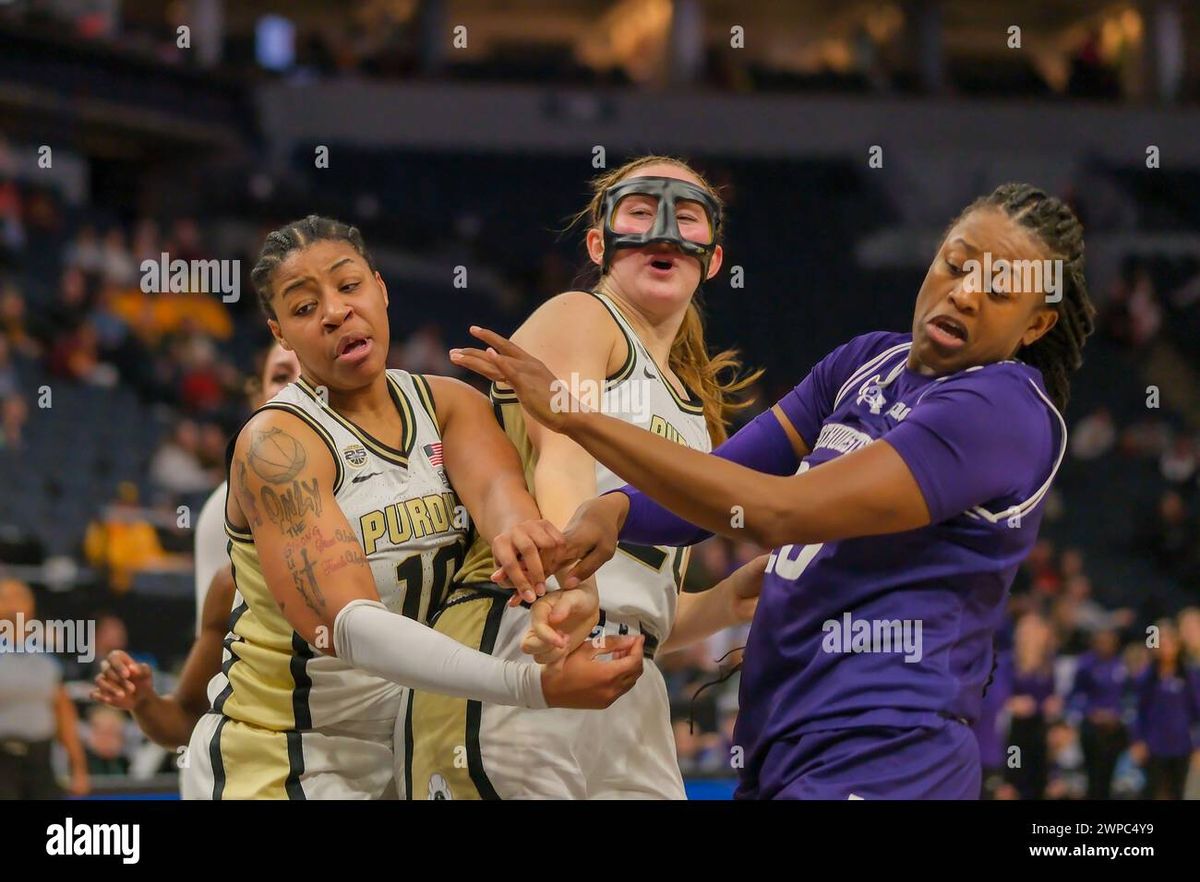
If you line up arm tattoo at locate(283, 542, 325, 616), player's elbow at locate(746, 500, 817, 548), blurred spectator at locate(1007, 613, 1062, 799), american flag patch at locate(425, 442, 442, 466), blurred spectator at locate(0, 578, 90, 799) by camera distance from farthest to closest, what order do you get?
blurred spectator at locate(1007, 613, 1062, 799)
blurred spectator at locate(0, 578, 90, 799)
american flag patch at locate(425, 442, 442, 466)
arm tattoo at locate(283, 542, 325, 616)
player's elbow at locate(746, 500, 817, 548)

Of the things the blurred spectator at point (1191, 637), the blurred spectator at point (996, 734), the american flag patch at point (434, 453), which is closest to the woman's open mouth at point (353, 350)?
the american flag patch at point (434, 453)

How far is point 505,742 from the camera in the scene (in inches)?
124

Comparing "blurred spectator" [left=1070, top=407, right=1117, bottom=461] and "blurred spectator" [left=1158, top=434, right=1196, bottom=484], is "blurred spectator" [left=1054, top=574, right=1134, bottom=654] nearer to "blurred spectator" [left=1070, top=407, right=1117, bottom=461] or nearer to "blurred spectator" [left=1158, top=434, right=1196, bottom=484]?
"blurred spectator" [left=1070, top=407, right=1117, bottom=461]

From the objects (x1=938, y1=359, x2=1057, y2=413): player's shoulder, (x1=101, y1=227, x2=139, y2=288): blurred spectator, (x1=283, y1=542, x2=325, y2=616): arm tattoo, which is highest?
(x1=101, y1=227, x2=139, y2=288): blurred spectator

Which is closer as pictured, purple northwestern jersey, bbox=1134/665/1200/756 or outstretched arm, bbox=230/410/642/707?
outstretched arm, bbox=230/410/642/707

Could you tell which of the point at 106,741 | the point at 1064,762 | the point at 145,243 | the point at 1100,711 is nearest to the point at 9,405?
the point at 145,243

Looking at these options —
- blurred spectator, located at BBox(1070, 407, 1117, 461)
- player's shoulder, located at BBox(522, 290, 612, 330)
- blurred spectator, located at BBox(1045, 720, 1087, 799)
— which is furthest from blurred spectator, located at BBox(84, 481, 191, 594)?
blurred spectator, located at BBox(1070, 407, 1117, 461)

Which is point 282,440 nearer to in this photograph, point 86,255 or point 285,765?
point 285,765

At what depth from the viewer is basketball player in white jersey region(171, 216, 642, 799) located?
297 cm

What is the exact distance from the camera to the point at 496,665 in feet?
9.09

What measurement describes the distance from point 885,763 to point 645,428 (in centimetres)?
96

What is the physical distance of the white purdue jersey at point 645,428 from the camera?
130 inches

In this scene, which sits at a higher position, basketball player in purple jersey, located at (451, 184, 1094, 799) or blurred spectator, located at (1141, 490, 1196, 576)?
basketball player in purple jersey, located at (451, 184, 1094, 799)
